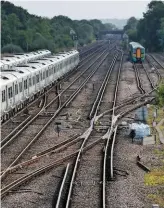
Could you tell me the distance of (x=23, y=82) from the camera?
27.9 m

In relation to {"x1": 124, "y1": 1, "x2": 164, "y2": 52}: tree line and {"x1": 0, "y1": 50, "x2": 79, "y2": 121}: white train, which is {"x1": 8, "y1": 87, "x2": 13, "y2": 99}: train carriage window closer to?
{"x1": 0, "y1": 50, "x2": 79, "y2": 121}: white train

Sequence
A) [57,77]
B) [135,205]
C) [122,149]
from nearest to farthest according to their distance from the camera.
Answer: [135,205] → [122,149] → [57,77]

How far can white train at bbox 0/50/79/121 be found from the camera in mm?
24013

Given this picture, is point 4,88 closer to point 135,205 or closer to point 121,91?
point 135,205

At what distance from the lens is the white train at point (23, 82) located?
24.0 metres

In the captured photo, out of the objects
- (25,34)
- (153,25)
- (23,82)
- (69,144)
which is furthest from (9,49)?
(69,144)

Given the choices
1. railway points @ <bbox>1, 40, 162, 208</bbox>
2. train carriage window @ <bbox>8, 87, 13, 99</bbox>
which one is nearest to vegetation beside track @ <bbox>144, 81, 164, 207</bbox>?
railway points @ <bbox>1, 40, 162, 208</bbox>

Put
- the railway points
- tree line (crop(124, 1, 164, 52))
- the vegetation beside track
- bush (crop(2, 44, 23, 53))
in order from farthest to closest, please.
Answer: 1. tree line (crop(124, 1, 164, 52))
2. bush (crop(2, 44, 23, 53))
3. the railway points
4. the vegetation beside track

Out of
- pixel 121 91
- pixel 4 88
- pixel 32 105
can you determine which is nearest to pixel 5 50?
pixel 121 91

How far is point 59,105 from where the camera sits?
29656 millimetres

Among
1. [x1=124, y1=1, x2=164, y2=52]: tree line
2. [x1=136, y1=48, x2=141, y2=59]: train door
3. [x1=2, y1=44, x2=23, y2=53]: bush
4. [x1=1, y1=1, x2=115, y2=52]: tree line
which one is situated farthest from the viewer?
[x1=124, y1=1, x2=164, y2=52]: tree line

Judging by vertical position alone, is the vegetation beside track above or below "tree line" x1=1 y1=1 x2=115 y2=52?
below

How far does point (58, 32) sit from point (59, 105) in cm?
8696

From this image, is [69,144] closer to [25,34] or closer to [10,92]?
[10,92]
